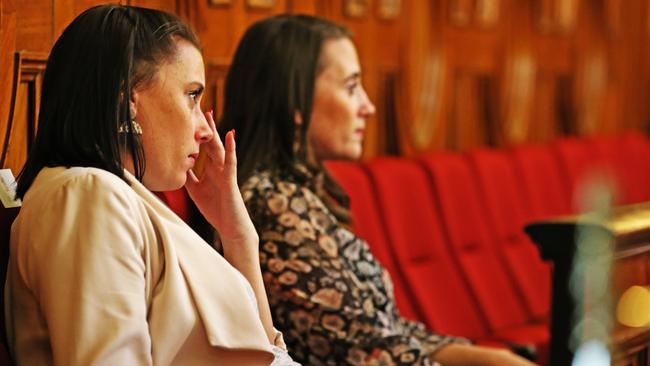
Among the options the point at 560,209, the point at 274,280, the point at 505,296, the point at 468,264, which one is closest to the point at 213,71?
the point at 274,280

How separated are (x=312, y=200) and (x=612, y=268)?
0.62m

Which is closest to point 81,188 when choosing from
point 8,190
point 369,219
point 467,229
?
point 8,190

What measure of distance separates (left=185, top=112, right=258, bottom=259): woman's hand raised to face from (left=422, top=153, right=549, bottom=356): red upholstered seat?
162 cm

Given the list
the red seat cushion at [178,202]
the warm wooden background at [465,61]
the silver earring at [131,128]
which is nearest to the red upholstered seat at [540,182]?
the warm wooden background at [465,61]

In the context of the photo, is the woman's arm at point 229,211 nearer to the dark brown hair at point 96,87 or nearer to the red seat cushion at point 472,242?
the dark brown hair at point 96,87

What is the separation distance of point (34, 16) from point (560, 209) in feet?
7.73

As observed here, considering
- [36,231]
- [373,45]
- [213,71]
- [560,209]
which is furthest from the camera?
[560,209]

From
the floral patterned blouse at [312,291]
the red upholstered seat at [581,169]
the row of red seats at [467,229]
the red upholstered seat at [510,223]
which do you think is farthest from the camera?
the red upholstered seat at [581,169]

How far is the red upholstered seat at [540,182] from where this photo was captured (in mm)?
3613

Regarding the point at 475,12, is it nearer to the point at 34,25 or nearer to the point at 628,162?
the point at 628,162

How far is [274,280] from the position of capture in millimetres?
1997

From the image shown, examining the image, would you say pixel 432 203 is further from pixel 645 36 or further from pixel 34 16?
pixel 645 36

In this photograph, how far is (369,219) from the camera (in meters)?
2.84

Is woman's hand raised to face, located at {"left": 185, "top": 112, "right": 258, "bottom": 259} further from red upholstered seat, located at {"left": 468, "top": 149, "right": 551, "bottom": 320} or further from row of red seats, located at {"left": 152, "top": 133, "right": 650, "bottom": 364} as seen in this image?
red upholstered seat, located at {"left": 468, "top": 149, "right": 551, "bottom": 320}
